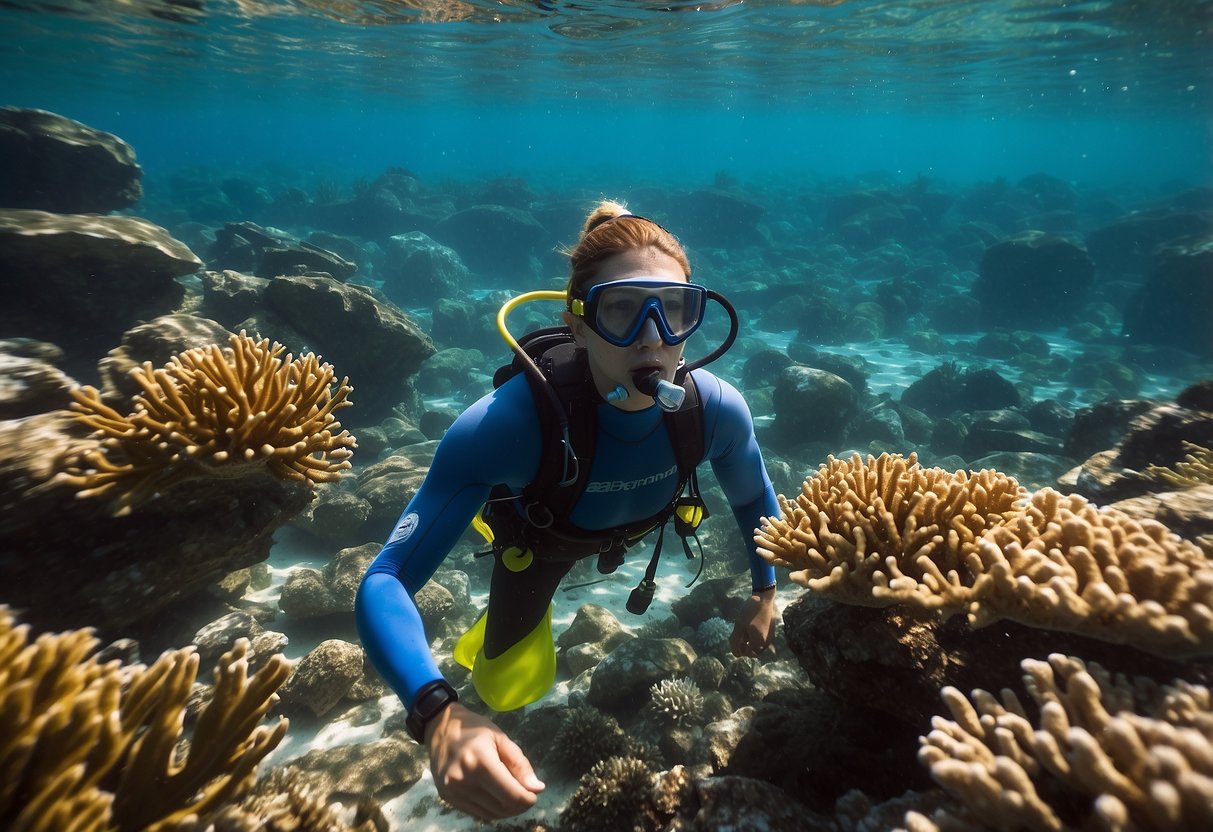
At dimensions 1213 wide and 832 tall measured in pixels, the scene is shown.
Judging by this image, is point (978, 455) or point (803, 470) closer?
point (803, 470)

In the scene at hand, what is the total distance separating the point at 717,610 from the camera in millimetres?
6594

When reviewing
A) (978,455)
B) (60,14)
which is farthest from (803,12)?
(60,14)

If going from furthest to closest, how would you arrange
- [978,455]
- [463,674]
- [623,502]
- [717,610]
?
[978,455], [717,610], [463,674], [623,502]

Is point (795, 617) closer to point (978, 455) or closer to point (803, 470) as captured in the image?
point (803, 470)

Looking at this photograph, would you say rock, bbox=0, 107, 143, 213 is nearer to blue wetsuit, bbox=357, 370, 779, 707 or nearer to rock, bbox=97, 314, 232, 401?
rock, bbox=97, 314, 232, 401

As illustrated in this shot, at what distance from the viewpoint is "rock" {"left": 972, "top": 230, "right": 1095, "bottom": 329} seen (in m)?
22.2

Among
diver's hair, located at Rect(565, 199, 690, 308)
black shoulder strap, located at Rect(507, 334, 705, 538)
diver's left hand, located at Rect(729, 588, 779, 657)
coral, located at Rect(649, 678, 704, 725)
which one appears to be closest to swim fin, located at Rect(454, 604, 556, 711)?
coral, located at Rect(649, 678, 704, 725)

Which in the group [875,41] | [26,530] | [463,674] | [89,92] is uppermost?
[875,41]

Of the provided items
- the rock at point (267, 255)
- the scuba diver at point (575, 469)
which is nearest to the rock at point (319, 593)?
the scuba diver at point (575, 469)

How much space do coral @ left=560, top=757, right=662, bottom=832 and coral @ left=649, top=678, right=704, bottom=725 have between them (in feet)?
4.30

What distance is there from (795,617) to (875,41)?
1171 inches

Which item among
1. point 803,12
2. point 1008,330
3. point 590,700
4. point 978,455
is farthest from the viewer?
point 1008,330

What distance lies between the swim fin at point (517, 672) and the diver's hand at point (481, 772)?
280 centimetres

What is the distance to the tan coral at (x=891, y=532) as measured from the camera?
7.05 ft
